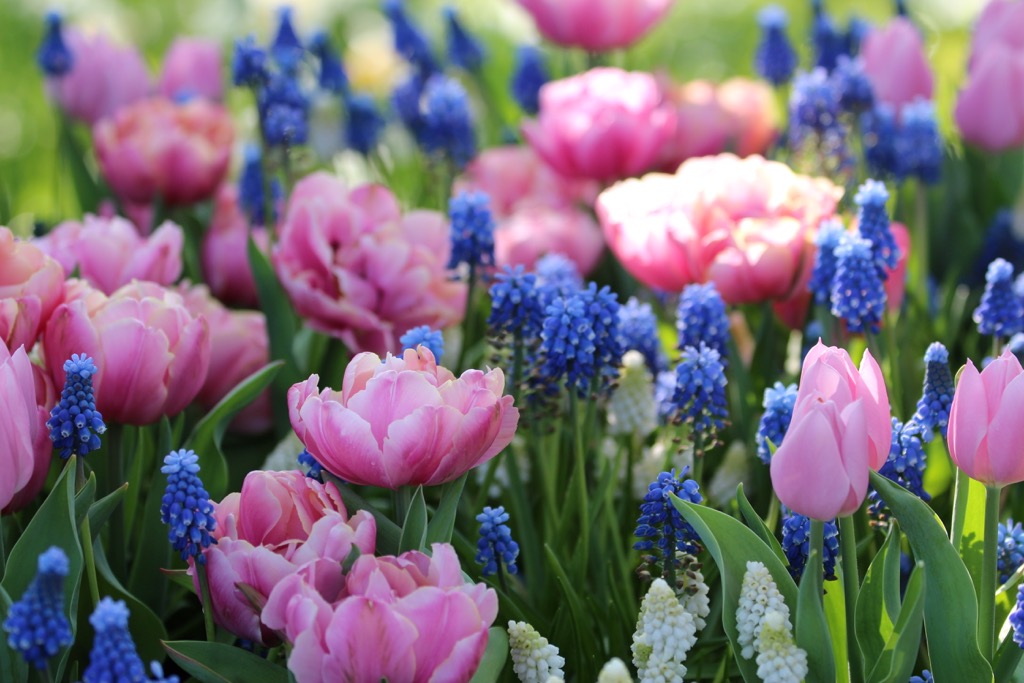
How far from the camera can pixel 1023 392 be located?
3.02 feet

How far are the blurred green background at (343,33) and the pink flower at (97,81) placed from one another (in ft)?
1.73

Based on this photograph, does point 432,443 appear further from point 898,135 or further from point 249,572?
point 898,135

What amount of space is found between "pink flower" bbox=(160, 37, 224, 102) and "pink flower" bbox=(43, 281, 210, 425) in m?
1.51

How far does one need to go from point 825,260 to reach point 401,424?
59 centimetres

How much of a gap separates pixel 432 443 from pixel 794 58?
1.50 metres

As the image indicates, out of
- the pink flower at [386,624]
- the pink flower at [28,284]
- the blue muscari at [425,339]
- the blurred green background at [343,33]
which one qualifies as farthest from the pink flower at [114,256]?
the blurred green background at [343,33]

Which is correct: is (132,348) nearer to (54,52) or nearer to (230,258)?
(230,258)

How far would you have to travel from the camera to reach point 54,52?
224cm

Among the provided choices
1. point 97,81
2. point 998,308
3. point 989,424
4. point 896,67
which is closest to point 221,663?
point 989,424

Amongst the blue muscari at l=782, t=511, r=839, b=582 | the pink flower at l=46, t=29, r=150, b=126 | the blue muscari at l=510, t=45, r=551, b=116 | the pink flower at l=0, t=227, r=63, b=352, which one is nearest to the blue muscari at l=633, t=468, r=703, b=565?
the blue muscari at l=782, t=511, r=839, b=582

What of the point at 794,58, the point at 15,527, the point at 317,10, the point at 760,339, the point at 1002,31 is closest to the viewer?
the point at 15,527

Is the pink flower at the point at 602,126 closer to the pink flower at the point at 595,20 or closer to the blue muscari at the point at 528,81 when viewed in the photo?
the pink flower at the point at 595,20

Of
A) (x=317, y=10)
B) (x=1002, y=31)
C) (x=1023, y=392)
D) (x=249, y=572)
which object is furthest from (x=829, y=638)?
(x=317, y=10)

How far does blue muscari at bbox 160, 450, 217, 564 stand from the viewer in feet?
3.07
